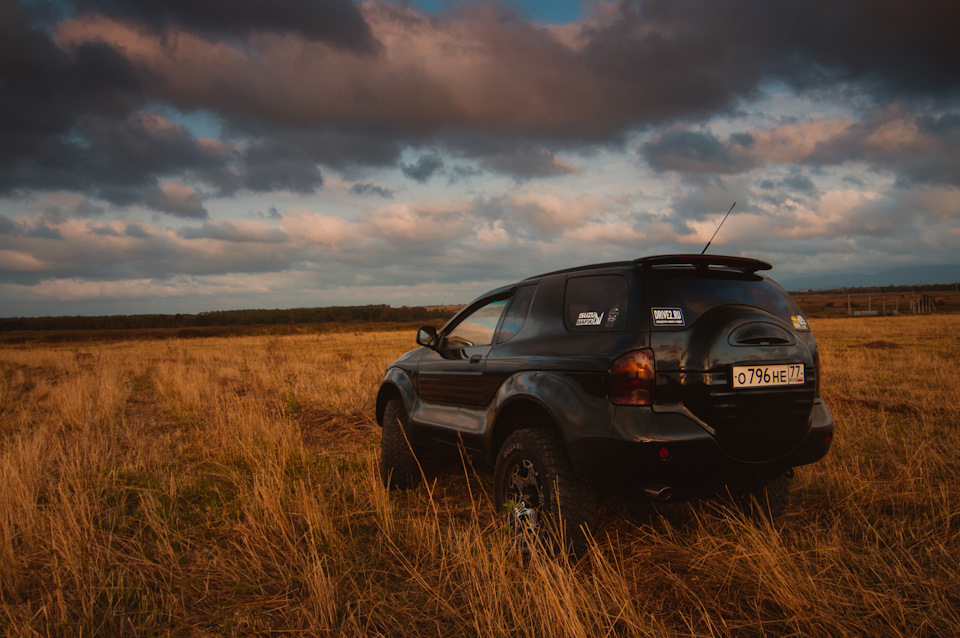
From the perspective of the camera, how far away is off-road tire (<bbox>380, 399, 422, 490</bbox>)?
4.83m

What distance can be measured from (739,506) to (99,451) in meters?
5.78

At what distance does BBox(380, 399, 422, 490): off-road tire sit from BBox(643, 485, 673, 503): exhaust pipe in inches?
92.2

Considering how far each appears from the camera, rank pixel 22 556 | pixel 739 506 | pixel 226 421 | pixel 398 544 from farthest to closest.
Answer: pixel 226 421
pixel 739 506
pixel 398 544
pixel 22 556

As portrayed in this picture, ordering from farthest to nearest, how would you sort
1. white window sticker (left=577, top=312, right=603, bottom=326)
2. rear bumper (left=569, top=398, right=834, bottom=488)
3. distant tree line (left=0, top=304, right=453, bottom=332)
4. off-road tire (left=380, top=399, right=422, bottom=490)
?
distant tree line (left=0, top=304, right=453, bottom=332), off-road tire (left=380, top=399, right=422, bottom=490), white window sticker (left=577, top=312, right=603, bottom=326), rear bumper (left=569, top=398, right=834, bottom=488)

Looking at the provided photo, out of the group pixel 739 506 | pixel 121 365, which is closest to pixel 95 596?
pixel 739 506

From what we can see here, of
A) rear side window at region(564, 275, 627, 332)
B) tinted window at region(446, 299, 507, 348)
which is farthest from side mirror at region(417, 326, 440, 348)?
rear side window at region(564, 275, 627, 332)

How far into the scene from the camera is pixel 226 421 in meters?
6.98

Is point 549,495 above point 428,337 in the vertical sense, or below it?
below

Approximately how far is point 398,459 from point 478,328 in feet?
4.60

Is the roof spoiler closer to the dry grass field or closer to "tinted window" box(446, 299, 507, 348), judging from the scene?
"tinted window" box(446, 299, 507, 348)

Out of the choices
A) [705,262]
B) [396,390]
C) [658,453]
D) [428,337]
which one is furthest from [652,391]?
[396,390]

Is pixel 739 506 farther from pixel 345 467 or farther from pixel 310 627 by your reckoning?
pixel 345 467

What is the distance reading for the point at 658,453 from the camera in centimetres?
277

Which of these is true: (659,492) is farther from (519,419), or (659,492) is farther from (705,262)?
(705,262)
